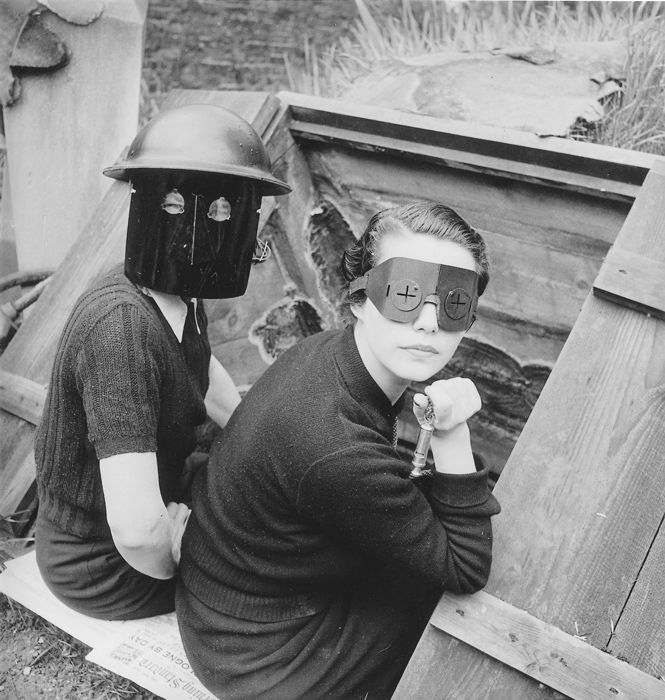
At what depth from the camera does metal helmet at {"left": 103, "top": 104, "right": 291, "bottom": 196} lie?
1.90 metres

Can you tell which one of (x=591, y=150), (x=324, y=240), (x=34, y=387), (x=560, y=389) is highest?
(x=591, y=150)

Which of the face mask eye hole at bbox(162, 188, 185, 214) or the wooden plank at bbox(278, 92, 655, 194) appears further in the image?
the wooden plank at bbox(278, 92, 655, 194)

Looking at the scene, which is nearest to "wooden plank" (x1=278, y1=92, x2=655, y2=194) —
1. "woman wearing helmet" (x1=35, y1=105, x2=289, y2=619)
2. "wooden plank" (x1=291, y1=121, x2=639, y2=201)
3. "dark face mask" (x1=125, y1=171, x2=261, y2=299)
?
"wooden plank" (x1=291, y1=121, x2=639, y2=201)

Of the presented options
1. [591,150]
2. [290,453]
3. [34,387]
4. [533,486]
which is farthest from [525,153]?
[34,387]

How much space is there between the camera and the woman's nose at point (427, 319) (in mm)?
1745

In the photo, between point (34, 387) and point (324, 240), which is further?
point (324, 240)

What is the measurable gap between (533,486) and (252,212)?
1010 millimetres

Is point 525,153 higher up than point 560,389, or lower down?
higher up

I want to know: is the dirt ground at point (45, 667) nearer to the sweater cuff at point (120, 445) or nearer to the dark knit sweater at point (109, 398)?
the dark knit sweater at point (109, 398)

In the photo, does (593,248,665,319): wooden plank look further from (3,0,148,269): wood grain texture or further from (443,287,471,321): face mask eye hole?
(3,0,148,269): wood grain texture

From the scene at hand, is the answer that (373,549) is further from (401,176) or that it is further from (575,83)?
(575,83)

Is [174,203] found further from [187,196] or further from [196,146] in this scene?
[196,146]

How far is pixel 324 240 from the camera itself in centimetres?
327

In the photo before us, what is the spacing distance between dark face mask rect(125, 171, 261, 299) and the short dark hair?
0.34 metres
